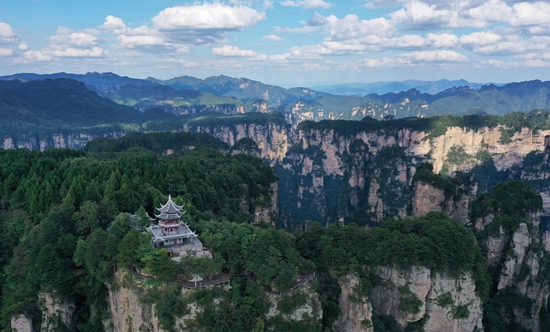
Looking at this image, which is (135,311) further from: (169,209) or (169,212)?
(169,209)

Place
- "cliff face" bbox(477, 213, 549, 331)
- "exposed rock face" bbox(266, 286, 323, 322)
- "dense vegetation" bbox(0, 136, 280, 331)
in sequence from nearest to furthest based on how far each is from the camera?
1. "exposed rock face" bbox(266, 286, 323, 322)
2. "dense vegetation" bbox(0, 136, 280, 331)
3. "cliff face" bbox(477, 213, 549, 331)

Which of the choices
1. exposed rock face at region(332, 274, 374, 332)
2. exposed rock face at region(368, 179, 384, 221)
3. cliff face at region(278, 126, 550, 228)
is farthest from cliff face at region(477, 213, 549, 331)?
cliff face at region(278, 126, 550, 228)

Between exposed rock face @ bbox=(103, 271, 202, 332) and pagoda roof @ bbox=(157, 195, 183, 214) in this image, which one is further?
pagoda roof @ bbox=(157, 195, 183, 214)

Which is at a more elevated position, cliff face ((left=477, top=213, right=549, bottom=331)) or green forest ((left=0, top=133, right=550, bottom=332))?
green forest ((left=0, top=133, right=550, bottom=332))

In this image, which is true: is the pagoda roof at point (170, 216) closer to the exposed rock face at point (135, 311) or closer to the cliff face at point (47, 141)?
the exposed rock face at point (135, 311)

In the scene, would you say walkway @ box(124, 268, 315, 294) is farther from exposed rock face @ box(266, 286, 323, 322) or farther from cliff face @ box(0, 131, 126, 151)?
cliff face @ box(0, 131, 126, 151)

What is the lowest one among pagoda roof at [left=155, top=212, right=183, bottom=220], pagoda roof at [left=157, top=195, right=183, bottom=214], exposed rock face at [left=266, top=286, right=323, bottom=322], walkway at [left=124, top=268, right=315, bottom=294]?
exposed rock face at [left=266, top=286, right=323, bottom=322]

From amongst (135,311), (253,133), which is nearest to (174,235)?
(135,311)
